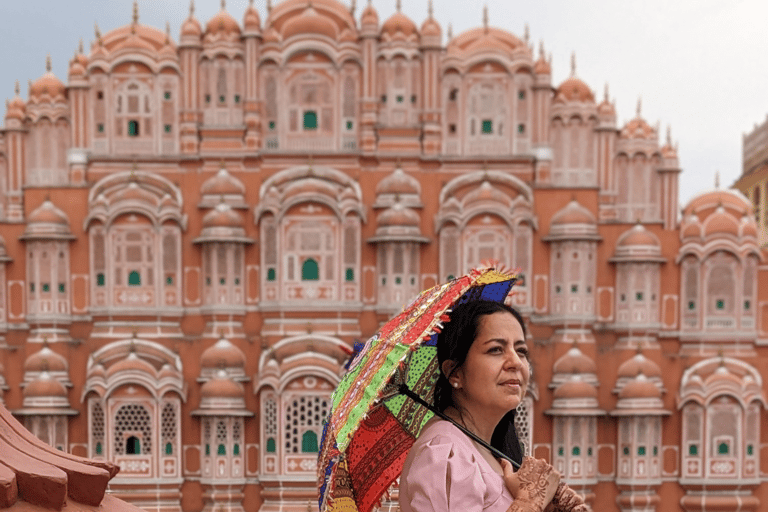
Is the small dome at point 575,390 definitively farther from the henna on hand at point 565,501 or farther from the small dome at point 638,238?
the henna on hand at point 565,501

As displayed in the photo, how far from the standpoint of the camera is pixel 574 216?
19.2 m

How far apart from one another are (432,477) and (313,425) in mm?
15530

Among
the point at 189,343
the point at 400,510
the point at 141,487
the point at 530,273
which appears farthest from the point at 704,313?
the point at 400,510

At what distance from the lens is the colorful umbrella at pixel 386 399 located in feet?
11.6

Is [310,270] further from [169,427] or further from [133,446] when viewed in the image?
[133,446]

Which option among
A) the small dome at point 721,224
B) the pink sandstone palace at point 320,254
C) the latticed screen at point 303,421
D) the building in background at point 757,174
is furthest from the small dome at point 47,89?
the building in background at point 757,174

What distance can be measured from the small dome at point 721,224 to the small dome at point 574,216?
7.79 ft

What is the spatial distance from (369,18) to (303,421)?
845cm

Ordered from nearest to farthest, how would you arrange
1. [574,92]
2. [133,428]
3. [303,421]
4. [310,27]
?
[303,421], [133,428], [310,27], [574,92]

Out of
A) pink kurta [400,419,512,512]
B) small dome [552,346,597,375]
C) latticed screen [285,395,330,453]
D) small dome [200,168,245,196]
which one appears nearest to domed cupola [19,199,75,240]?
small dome [200,168,245,196]

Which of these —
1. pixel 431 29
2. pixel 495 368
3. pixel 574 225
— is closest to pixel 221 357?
pixel 574 225

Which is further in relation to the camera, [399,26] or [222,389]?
[399,26]

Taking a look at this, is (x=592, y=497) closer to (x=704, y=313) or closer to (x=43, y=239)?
(x=704, y=313)

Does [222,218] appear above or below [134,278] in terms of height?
above
